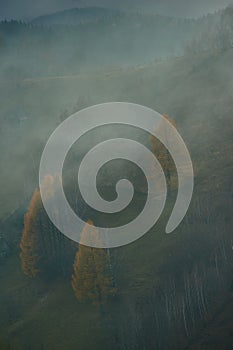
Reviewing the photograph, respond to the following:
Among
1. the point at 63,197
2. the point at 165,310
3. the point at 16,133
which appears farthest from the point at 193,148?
the point at 16,133

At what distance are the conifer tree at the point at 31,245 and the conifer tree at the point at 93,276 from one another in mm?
11113

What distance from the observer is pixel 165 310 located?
59.4 m

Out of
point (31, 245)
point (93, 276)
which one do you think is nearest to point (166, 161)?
point (93, 276)

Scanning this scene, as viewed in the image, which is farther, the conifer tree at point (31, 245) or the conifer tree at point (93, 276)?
the conifer tree at point (31, 245)

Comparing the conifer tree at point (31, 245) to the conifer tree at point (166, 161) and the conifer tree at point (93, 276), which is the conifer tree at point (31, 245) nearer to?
the conifer tree at point (93, 276)

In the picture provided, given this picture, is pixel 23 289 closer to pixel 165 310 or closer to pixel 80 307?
pixel 80 307

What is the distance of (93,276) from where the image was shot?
6412 centimetres

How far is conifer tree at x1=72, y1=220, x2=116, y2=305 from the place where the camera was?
6359 centimetres

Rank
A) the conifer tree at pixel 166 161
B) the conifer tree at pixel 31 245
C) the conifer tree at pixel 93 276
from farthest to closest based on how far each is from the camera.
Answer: the conifer tree at pixel 166 161
the conifer tree at pixel 31 245
the conifer tree at pixel 93 276

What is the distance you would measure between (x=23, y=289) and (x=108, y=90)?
119384mm

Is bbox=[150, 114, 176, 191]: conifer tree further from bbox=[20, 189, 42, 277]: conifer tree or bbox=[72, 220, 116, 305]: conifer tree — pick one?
bbox=[20, 189, 42, 277]: conifer tree

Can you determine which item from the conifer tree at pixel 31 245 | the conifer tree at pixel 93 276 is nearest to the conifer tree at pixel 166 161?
the conifer tree at pixel 93 276

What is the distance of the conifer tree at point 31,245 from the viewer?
242ft

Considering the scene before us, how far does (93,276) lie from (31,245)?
15913 millimetres
